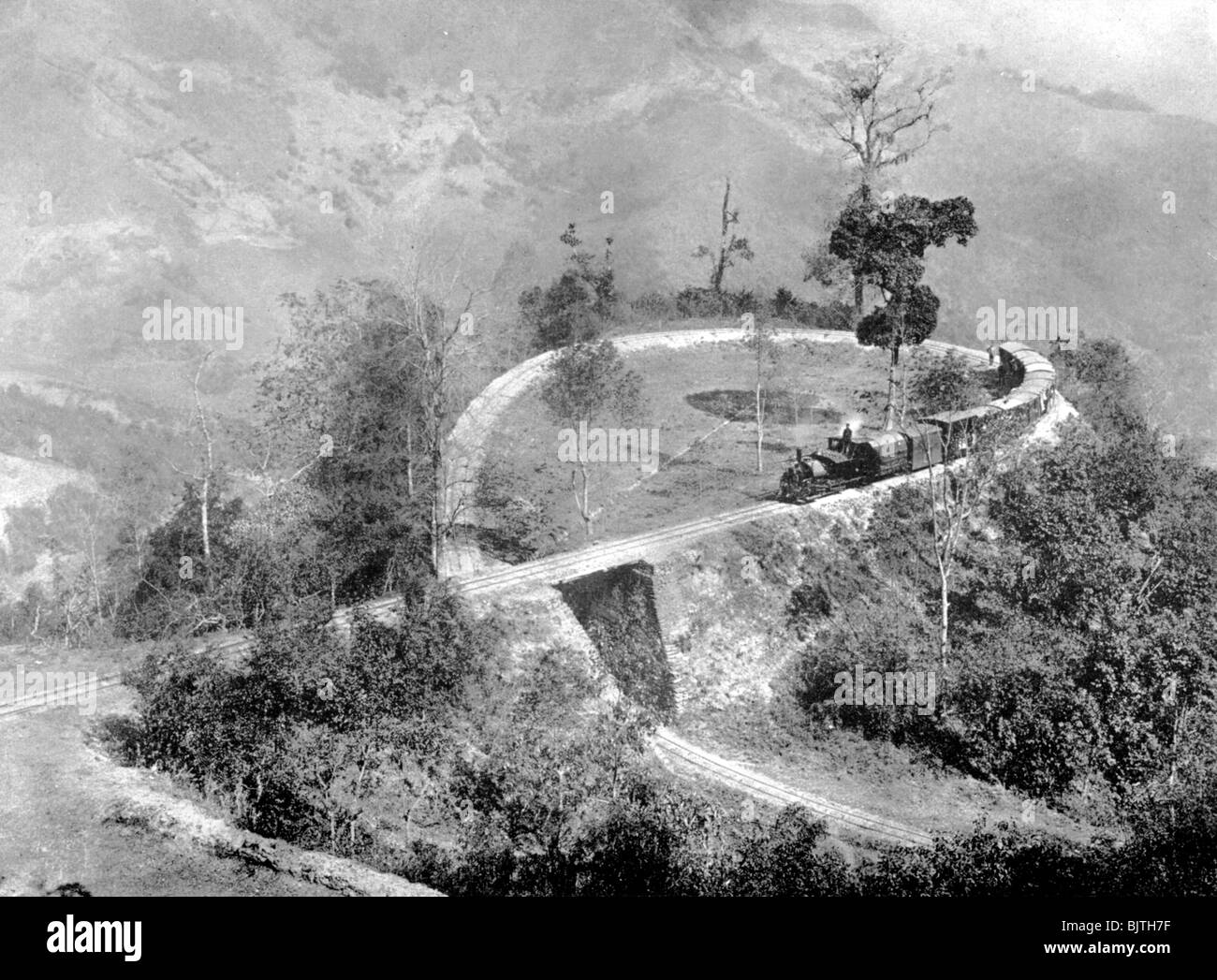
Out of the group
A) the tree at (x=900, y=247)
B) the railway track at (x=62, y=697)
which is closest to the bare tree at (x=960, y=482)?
the tree at (x=900, y=247)

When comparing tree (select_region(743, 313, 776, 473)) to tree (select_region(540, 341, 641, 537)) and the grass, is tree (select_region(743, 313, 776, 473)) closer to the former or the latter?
the grass

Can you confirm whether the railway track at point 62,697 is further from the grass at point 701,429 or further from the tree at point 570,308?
the tree at point 570,308

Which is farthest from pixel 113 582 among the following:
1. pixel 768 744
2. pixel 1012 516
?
pixel 1012 516

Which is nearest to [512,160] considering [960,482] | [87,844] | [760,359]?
[760,359]

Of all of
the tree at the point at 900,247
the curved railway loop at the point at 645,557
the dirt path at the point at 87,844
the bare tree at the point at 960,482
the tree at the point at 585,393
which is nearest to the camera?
the dirt path at the point at 87,844

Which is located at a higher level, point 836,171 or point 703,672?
point 836,171
